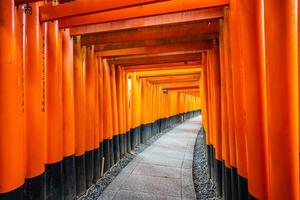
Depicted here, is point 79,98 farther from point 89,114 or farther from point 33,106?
point 33,106

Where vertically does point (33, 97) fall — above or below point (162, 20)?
below

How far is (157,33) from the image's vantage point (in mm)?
4211

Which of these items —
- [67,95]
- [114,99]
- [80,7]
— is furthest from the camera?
[114,99]

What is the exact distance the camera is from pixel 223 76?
3508 millimetres

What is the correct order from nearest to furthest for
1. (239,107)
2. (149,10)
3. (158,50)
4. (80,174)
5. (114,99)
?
(239,107) < (149,10) < (80,174) < (158,50) < (114,99)

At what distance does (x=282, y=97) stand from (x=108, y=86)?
16.9ft

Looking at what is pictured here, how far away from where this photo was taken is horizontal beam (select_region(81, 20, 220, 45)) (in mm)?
3939

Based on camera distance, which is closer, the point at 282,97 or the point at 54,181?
the point at 282,97

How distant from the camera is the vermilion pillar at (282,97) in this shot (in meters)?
1.36

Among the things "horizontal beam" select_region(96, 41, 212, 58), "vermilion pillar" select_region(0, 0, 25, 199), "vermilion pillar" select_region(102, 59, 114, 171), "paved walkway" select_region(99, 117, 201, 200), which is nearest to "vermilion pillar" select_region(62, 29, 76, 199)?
"paved walkway" select_region(99, 117, 201, 200)

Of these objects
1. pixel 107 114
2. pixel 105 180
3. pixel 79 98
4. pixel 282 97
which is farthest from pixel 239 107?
pixel 107 114

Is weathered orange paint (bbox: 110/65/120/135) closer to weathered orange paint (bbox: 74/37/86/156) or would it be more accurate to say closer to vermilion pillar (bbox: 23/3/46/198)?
weathered orange paint (bbox: 74/37/86/156)

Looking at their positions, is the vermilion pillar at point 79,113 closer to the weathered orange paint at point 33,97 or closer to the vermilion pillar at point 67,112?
the vermilion pillar at point 67,112

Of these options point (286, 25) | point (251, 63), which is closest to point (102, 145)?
point (251, 63)
